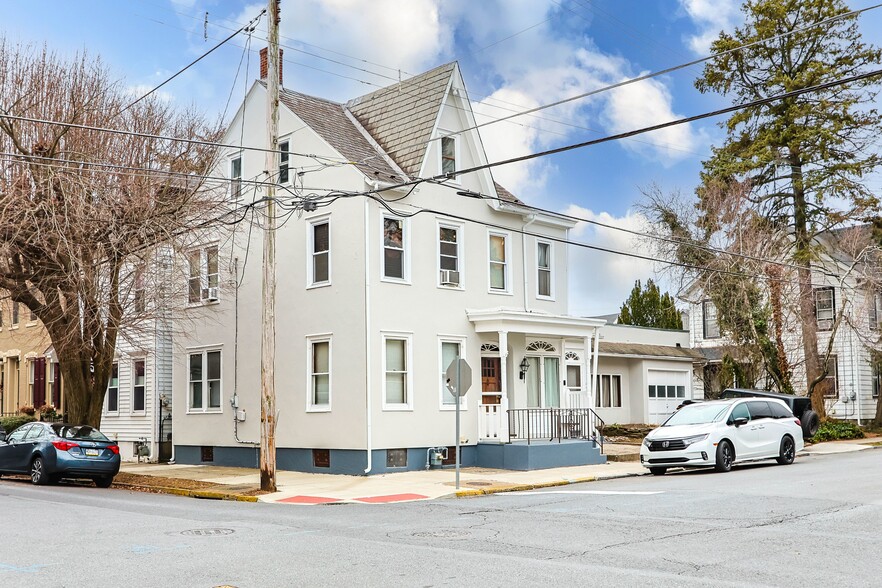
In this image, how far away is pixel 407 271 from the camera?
24.5m

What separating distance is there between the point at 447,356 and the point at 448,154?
5879 millimetres

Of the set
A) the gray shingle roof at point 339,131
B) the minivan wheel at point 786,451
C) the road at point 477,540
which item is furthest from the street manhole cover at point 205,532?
the minivan wheel at point 786,451

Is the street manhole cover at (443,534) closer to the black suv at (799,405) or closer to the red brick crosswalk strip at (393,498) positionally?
the red brick crosswalk strip at (393,498)

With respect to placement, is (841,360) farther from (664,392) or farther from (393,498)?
(393,498)

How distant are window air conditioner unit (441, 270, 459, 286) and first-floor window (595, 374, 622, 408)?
13.9 meters

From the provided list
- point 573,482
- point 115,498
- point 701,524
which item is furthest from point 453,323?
point 701,524

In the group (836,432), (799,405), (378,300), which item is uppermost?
(378,300)

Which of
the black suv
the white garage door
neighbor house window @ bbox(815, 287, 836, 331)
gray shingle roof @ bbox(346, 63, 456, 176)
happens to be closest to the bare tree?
gray shingle roof @ bbox(346, 63, 456, 176)

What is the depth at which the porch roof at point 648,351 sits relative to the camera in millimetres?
37156

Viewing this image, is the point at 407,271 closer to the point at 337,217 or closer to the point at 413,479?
the point at 337,217

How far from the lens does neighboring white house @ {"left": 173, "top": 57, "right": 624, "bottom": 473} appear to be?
77.9 ft

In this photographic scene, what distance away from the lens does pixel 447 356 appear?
83.3 feet

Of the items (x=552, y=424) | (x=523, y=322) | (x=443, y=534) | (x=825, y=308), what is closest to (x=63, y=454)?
(x=523, y=322)

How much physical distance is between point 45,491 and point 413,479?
8128mm
